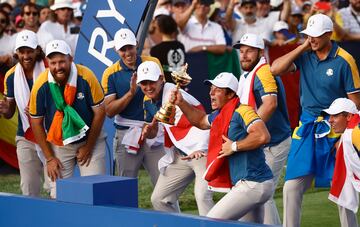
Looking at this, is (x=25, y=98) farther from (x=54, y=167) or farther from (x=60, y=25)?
(x=60, y=25)

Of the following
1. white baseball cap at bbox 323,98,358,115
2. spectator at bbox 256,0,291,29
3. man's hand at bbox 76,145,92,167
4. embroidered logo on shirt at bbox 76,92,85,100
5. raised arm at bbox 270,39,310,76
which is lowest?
man's hand at bbox 76,145,92,167

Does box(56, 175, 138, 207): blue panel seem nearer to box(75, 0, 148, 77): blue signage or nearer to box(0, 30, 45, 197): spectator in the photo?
box(0, 30, 45, 197): spectator

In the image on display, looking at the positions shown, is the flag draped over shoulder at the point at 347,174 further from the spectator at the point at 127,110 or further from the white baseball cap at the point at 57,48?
the white baseball cap at the point at 57,48

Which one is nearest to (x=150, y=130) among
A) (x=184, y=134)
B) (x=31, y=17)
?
(x=184, y=134)

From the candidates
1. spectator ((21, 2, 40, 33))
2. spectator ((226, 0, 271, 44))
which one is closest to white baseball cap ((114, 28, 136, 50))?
spectator ((21, 2, 40, 33))

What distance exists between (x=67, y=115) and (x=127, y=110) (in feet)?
3.59

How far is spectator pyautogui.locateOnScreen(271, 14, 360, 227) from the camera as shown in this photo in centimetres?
988

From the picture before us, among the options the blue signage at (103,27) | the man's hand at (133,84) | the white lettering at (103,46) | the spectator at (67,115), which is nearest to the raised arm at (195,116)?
the spectator at (67,115)

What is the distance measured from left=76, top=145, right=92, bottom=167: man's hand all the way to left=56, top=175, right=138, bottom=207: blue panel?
213 cm

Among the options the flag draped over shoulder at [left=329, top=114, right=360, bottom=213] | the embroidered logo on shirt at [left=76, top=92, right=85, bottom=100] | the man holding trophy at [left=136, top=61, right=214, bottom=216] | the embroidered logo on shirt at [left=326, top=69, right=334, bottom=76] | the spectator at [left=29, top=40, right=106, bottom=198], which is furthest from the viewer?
the embroidered logo on shirt at [left=76, top=92, right=85, bottom=100]

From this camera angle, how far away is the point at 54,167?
10516mm

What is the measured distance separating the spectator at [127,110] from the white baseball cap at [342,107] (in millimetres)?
2352

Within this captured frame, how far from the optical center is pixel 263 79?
999 centimetres

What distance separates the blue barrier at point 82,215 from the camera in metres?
7.41
